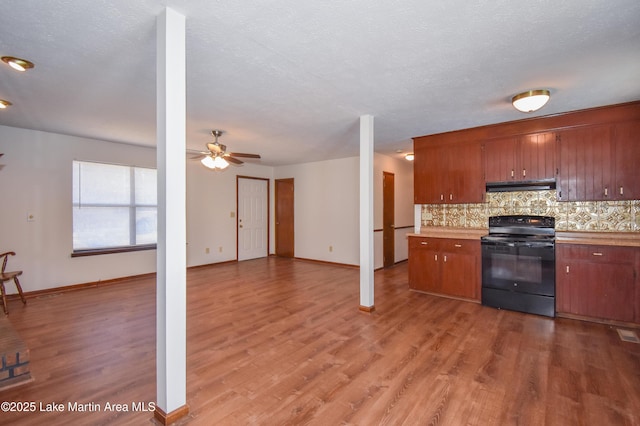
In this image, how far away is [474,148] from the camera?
4.39 meters

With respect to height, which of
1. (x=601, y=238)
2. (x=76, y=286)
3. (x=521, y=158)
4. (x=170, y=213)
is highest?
(x=521, y=158)

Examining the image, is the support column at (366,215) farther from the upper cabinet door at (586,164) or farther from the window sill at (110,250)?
the window sill at (110,250)

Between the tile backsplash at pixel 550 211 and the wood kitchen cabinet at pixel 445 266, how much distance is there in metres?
0.62

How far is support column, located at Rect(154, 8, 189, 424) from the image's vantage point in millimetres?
1774

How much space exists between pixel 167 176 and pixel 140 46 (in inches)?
45.7

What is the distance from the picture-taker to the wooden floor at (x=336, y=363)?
1.93 m

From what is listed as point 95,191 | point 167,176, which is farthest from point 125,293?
point 167,176

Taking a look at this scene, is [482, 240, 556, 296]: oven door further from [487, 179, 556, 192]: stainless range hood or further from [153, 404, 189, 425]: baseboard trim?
[153, 404, 189, 425]: baseboard trim

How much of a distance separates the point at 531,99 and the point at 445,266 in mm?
2414

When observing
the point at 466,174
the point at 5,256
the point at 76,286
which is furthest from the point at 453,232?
the point at 5,256

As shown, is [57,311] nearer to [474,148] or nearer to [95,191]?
[95,191]

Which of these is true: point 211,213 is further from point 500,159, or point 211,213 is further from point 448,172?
point 500,159

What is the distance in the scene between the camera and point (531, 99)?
296cm

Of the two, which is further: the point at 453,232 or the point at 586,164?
the point at 453,232
